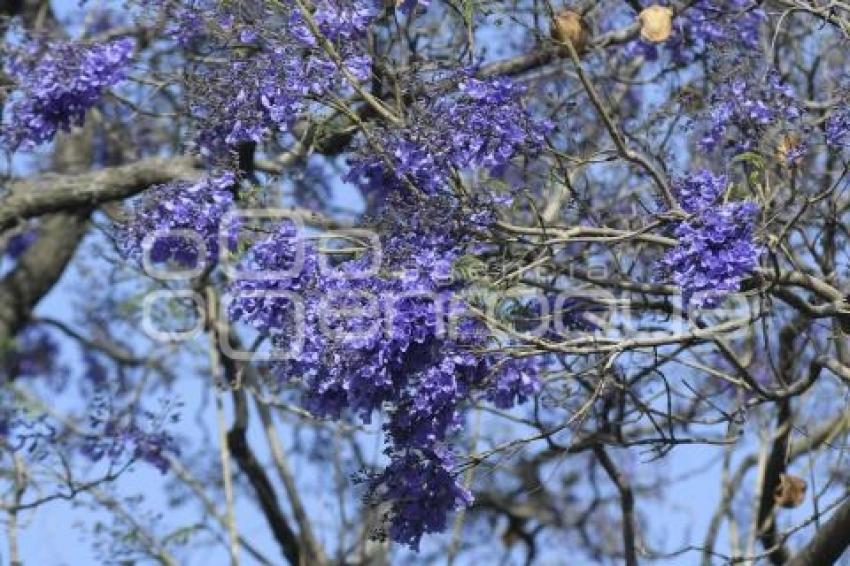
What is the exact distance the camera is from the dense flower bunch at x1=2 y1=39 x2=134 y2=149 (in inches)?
285

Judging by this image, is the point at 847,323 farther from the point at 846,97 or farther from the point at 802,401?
the point at 802,401

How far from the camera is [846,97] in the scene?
262 inches

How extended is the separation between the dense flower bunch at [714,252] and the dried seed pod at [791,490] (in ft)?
8.40

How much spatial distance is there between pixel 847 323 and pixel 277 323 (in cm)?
192

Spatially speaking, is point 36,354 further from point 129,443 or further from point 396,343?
point 396,343

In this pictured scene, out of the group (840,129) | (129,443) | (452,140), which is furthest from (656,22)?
(129,443)

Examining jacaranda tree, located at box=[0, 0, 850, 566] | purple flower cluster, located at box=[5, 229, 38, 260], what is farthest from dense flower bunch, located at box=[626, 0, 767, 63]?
purple flower cluster, located at box=[5, 229, 38, 260]

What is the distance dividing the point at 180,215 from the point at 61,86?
1.05 meters

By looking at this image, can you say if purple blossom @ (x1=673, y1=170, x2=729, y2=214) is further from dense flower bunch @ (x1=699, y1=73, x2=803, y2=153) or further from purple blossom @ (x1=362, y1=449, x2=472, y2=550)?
purple blossom @ (x1=362, y1=449, x2=472, y2=550)

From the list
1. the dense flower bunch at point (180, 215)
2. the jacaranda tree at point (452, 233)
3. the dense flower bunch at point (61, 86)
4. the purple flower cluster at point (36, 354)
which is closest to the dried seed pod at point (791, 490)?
the jacaranda tree at point (452, 233)

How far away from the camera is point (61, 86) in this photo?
23.7ft

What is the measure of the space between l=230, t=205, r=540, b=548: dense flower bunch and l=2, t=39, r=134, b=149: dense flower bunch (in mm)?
1304

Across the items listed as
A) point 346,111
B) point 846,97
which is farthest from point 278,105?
point 846,97

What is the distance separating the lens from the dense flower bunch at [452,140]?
634cm
